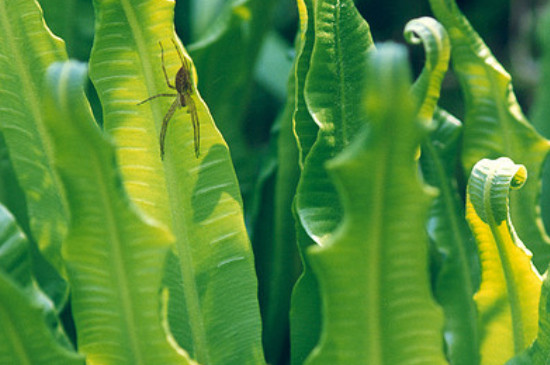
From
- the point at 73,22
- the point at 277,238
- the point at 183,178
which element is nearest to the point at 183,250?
the point at 183,178

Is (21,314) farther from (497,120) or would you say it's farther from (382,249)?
(497,120)

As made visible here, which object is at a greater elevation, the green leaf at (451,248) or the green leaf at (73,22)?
the green leaf at (73,22)

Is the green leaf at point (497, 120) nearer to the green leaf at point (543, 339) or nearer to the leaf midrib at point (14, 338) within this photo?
the green leaf at point (543, 339)

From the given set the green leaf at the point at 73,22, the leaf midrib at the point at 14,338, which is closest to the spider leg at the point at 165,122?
the leaf midrib at the point at 14,338

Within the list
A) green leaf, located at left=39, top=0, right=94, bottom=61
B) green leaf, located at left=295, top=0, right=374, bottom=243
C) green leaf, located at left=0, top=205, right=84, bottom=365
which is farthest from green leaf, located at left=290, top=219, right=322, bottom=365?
green leaf, located at left=39, top=0, right=94, bottom=61

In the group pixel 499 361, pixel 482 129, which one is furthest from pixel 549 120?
pixel 499 361

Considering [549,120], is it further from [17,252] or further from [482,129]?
[17,252]
